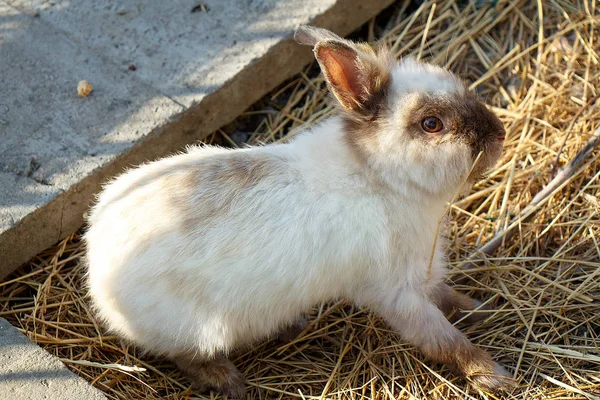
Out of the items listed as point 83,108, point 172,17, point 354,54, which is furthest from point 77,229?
point 354,54

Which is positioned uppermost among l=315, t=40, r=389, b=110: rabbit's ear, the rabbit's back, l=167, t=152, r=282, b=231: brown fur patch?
l=315, t=40, r=389, b=110: rabbit's ear

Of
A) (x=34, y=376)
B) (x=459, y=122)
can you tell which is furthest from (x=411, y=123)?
(x=34, y=376)

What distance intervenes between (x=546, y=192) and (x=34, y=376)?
2.62 meters

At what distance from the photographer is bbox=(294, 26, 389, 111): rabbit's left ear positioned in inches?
114

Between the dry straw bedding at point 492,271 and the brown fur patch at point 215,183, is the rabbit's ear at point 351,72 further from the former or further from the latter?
the dry straw bedding at point 492,271

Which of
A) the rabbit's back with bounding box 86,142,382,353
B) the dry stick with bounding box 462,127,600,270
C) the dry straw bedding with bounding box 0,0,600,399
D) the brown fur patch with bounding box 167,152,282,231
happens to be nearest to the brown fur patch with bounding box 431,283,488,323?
the dry straw bedding with bounding box 0,0,600,399

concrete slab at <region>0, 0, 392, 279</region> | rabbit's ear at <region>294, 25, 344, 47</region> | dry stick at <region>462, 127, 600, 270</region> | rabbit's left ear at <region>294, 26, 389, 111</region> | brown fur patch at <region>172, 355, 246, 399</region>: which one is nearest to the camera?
rabbit's left ear at <region>294, 26, 389, 111</region>

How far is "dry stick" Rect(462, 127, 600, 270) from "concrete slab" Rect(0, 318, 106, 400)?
1961 mm

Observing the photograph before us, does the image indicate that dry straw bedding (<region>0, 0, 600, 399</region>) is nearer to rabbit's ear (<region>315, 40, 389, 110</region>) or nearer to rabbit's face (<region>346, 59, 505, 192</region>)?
rabbit's face (<region>346, 59, 505, 192</region>)

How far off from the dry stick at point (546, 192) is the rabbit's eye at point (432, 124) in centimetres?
111

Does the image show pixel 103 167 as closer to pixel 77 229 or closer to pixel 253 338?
pixel 77 229

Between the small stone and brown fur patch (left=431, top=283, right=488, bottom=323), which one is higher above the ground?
the small stone

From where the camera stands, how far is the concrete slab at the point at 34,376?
2994mm

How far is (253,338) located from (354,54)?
1.29 m
